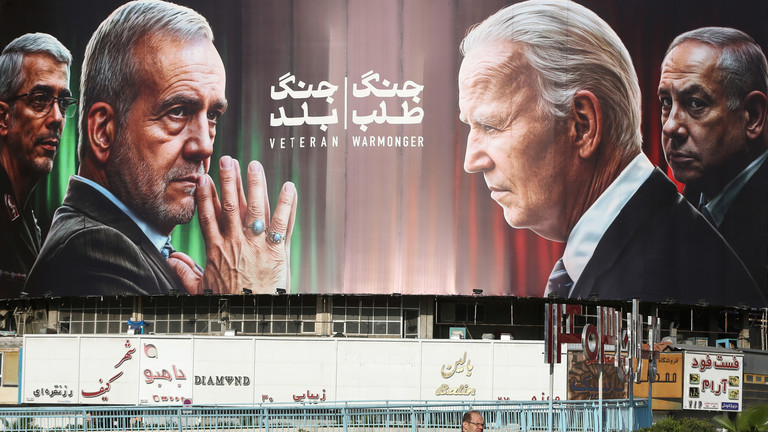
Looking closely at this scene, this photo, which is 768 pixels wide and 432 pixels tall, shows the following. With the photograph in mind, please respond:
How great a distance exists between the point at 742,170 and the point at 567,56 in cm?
933

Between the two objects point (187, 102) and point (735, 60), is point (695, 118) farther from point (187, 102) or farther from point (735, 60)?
point (187, 102)

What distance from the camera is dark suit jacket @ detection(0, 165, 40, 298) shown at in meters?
53.5

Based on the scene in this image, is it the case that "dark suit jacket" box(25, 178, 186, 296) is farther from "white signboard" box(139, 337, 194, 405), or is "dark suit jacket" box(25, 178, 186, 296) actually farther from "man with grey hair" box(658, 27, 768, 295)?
"man with grey hair" box(658, 27, 768, 295)

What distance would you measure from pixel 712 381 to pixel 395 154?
1606 centimetres

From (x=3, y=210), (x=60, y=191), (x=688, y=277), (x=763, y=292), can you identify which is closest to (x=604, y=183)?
(x=688, y=277)

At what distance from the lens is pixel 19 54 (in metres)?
55.9

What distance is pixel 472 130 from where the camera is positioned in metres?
48.3

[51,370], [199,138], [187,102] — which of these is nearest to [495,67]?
[199,138]

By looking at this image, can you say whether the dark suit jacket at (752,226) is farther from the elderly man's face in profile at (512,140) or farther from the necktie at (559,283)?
the elderly man's face in profile at (512,140)

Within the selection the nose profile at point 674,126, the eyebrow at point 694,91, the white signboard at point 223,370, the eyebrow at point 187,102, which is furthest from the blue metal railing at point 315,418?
the eyebrow at point 694,91

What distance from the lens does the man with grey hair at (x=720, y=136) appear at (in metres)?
49.1

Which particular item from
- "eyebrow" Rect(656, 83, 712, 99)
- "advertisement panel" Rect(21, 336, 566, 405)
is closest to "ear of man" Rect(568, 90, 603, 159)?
"eyebrow" Rect(656, 83, 712, 99)

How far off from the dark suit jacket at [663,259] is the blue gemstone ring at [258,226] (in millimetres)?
13626

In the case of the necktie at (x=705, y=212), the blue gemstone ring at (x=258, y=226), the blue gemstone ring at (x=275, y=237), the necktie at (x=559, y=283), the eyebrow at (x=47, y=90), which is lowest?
the necktie at (x=559, y=283)
